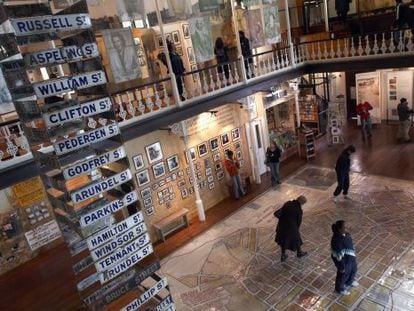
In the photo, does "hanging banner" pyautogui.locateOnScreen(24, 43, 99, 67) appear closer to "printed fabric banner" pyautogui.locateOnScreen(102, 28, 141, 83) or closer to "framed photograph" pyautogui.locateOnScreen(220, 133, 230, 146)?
"printed fabric banner" pyautogui.locateOnScreen(102, 28, 141, 83)

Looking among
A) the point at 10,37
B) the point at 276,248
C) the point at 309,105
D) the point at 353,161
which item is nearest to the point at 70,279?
the point at 276,248

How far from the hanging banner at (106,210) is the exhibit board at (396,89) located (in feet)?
42.1

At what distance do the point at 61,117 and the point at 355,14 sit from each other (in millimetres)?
13438

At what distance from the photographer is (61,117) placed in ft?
10.1

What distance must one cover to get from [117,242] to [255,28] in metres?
7.98

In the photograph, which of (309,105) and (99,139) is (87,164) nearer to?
(99,139)

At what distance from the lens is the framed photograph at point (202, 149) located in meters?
9.87

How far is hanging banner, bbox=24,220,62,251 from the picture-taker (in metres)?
9.61

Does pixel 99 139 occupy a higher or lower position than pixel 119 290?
higher

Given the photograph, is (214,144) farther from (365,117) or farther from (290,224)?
(365,117)

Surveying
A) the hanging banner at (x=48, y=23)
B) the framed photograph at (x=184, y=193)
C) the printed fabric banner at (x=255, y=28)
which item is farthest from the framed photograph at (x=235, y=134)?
the hanging banner at (x=48, y=23)

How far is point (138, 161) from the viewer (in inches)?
340

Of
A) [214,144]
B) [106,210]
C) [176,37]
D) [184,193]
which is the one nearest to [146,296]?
[106,210]

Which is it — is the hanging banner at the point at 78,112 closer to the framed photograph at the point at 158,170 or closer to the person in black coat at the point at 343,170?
the framed photograph at the point at 158,170
